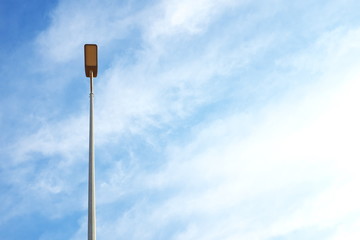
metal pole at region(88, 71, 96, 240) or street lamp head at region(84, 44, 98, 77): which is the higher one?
street lamp head at region(84, 44, 98, 77)

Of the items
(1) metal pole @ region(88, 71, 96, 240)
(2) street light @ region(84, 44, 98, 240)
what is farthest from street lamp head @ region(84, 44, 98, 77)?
(1) metal pole @ region(88, 71, 96, 240)

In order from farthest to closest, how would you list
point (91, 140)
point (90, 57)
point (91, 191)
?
point (90, 57) < point (91, 140) < point (91, 191)

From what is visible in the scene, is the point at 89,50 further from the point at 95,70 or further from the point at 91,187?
the point at 91,187

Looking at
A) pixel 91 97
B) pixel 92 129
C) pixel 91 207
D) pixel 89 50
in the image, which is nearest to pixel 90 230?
pixel 91 207

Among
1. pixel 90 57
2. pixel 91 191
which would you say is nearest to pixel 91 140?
pixel 91 191

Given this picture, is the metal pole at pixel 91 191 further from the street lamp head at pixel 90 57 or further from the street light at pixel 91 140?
the street lamp head at pixel 90 57

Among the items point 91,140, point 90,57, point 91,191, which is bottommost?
point 91,191

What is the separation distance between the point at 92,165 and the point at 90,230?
163 cm

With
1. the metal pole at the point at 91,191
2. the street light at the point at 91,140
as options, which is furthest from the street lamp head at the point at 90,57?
the metal pole at the point at 91,191

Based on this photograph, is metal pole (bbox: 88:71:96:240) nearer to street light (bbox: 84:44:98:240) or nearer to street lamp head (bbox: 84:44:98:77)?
street light (bbox: 84:44:98:240)

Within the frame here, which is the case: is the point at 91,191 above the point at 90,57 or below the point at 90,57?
below

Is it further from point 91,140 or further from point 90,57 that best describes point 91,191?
point 90,57

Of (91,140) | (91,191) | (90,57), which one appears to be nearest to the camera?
(91,191)

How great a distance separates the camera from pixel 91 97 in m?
12.6
